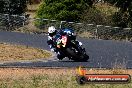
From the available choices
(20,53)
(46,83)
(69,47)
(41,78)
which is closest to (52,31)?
(69,47)

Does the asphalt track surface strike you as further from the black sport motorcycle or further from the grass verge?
the grass verge

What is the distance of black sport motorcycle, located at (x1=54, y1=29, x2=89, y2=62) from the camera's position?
2355 cm

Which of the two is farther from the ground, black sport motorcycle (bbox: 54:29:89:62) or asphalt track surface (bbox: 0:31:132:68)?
black sport motorcycle (bbox: 54:29:89:62)

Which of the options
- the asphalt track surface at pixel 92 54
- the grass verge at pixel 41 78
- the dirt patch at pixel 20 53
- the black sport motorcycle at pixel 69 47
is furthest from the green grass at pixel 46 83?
the dirt patch at pixel 20 53

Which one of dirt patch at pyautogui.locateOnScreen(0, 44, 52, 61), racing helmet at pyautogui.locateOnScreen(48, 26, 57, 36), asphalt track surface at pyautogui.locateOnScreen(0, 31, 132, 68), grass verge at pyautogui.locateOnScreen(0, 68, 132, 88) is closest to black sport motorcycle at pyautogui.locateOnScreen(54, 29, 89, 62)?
racing helmet at pyautogui.locateOnScreen(48, 26, 57, 36)

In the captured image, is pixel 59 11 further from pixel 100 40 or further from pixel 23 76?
pixel 23 76

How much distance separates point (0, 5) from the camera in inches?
1800

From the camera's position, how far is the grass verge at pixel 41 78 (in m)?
16.3

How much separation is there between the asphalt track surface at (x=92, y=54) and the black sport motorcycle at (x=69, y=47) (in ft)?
1.11

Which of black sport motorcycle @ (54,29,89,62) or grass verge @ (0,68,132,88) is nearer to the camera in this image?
grass verge @ (0,68,132,88)

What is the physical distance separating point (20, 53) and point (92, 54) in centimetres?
388

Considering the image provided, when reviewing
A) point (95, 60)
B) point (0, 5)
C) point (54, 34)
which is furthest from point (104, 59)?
point (0, 5)

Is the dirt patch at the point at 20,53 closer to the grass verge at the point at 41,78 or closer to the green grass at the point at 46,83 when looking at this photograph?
the grass verge at the point at 41,78

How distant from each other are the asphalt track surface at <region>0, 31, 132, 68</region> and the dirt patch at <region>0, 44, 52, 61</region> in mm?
1197
